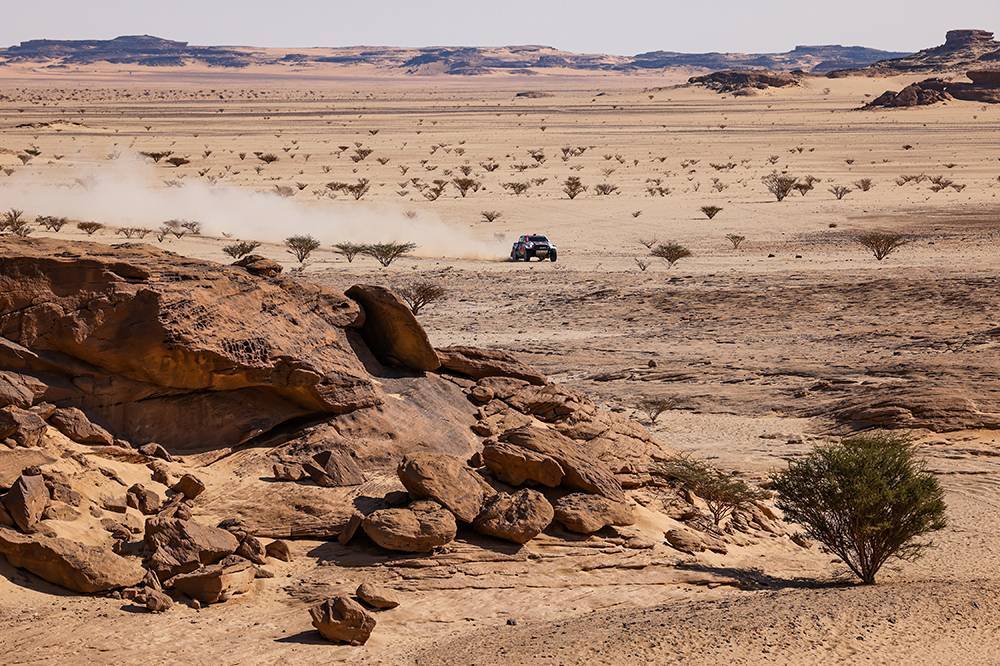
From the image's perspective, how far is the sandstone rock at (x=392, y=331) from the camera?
1455 centimetres

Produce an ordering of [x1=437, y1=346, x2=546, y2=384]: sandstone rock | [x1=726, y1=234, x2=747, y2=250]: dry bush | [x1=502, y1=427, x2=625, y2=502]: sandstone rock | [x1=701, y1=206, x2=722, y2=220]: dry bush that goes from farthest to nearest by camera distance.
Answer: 1. [x1=701, y1=206, x2=722, y2=220]: dry bush
2. [x1=726, y1=234, x2=747, y2=250]: dry bush
3. [x1=437, y1=346, x2=546, y2=384]: sandstone rock
4. [x1=502, y1=427, x2=625, y2=502]: sandstone rock

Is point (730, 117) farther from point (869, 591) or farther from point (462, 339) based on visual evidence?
point (869, 591)

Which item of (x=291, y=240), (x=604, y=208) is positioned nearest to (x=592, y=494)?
(x=291, y=240)

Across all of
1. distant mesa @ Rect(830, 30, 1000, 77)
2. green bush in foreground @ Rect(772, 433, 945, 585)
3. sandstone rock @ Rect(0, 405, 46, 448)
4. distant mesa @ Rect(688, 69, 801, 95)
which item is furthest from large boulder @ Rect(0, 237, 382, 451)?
distant mesa @ Rect(830, 30, 1000, 77)

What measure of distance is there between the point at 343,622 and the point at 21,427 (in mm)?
3628

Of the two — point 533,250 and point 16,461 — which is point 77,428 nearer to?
point 16,461

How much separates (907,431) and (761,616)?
8.94 m

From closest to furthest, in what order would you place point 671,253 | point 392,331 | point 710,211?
point 392,331
point 671,253
point 710,211

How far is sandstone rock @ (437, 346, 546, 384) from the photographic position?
51.6 feet

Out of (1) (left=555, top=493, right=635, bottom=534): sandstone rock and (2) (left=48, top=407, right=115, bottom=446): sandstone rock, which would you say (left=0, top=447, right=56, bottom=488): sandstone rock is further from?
(1) (left=555, top=493, right=635, bottom=534): sandstone rock

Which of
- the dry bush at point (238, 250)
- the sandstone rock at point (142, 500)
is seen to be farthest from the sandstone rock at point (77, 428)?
the dry bush at point (238, 250)

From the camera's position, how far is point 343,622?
33.0 feet

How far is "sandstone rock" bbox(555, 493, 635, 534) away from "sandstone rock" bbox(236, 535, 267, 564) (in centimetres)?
287

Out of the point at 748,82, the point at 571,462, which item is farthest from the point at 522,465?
the point at 748,82
